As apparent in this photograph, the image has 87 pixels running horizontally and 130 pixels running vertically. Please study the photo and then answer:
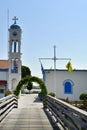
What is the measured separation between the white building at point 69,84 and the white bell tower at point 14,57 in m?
14.4

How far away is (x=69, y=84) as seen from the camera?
39.4 m

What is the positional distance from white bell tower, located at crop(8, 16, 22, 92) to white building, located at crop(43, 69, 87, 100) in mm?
14354

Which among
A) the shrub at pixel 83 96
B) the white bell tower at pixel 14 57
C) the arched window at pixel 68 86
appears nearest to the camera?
the shrub at pixel 83 96

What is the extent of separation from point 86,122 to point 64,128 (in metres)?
4.00

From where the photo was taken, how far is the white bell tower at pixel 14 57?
52938mm

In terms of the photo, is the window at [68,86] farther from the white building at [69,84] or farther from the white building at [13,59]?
the white building at [13,59]

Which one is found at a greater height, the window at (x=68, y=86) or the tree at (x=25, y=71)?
the tree at (x=25, y=71)

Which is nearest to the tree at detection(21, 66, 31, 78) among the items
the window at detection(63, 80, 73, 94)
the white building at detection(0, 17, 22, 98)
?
the white building at detection(0, 17, 22, 98)

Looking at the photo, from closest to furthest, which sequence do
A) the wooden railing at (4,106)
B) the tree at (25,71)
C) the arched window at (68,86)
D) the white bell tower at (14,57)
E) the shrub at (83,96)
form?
the wooden railing at (4,106), the shrub at (83,96), the arched window at (68,86), the white bell tower at (14,57), the tree at (25,71)

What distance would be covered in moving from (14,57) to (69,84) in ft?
52.4

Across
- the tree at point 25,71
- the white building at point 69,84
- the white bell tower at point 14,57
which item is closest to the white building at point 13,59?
the white bell tower at point 14,57

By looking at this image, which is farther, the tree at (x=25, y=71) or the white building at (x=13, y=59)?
the tree at (x=25, y=71)

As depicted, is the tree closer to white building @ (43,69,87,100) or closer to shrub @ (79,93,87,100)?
white building @ (43,69,87,100)

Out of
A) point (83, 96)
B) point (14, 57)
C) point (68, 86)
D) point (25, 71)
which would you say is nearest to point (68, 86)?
point (68, 86)
